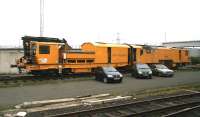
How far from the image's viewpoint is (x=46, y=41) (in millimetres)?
28188

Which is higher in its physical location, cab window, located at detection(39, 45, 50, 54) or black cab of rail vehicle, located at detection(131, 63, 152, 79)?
cab window, located at detection(39, 45, 50, 54)

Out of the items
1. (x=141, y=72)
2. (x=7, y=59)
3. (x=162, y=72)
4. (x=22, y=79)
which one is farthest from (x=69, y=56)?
(x=162, y=72)

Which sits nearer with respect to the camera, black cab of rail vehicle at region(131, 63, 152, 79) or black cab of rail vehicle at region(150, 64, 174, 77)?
black cab of rail vehicle at region(131, 63, 152, 79)

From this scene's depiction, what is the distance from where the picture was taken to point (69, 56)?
28312 mm

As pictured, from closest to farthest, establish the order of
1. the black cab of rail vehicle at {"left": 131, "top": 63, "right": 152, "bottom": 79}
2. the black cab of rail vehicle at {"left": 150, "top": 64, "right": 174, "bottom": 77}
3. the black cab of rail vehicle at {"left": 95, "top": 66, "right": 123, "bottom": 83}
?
the black cab of rail vehicle at {"left": 95, "top": 66, "right": 123, "bottom": 83}
the black cab of rail vehicle at {"left": 131, "top": 63, "right": 152, "bottom": 79}
the black cab of rail vehicle at {"left": 150, "top": 64, "right": 174, "bottom": 77}

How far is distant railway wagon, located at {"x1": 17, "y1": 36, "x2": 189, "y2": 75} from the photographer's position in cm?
2647

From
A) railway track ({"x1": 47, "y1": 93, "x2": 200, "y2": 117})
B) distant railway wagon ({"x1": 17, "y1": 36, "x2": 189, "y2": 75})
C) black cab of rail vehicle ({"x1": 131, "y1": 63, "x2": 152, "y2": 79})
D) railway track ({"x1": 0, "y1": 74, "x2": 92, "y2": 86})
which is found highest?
distant railway wagon ({"x1": 17, "y1": 36, "x2": 189, "y2": 75})

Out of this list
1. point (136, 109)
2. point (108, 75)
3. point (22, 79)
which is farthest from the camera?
Answer: point (22, 79)

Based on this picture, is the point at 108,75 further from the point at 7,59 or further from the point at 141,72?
the point at 7,59

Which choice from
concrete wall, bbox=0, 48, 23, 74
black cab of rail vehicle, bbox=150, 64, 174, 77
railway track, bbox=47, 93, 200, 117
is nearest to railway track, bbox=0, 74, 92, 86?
concrete wall, bbox=0, 48, 23, 74

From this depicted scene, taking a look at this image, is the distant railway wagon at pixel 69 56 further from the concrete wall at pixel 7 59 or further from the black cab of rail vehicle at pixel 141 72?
the concrete wall at pixel 7 59

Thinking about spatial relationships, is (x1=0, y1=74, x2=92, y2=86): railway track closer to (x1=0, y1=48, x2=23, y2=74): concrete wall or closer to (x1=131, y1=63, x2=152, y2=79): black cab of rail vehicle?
(x1=131, y1=63, x2=152, y2=79): black cab of rail vehicle

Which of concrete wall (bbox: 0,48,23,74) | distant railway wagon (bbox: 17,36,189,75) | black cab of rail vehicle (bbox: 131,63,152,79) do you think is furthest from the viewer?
concrete wall (bbox: 0,48,23,74)

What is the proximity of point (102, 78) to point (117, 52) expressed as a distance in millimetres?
8113
